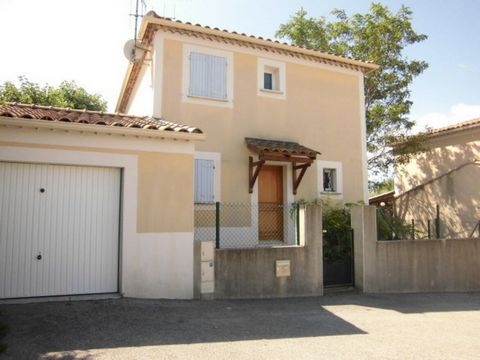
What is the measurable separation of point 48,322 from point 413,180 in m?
15.0

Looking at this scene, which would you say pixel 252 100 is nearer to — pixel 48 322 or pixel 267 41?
pixel 267 41

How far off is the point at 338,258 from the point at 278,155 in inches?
117

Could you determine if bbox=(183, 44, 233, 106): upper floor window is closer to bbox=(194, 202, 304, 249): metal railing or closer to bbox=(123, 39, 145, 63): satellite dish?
bbox=(123, 39, 145, 63): satellite dish

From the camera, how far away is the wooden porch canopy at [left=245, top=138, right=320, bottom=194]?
34.3 feet

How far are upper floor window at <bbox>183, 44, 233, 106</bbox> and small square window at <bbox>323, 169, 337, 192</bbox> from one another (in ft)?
12.2

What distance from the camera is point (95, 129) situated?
23.1 ft

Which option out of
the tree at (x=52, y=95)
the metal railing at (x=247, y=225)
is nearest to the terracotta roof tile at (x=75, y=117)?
the metal railing at (x=247, y=225)

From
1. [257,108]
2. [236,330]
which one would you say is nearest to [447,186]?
[257,108]

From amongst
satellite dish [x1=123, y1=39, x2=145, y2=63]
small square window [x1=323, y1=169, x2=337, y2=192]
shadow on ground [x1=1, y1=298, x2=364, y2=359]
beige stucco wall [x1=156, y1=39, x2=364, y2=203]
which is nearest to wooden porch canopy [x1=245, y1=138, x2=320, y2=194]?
beige stucco wall [x1=156, y1=39, x2=364, y2=203]

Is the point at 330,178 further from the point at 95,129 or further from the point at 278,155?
the point at 95,129

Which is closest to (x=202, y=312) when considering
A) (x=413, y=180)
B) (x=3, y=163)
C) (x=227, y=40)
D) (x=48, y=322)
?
(x=48, y=322)

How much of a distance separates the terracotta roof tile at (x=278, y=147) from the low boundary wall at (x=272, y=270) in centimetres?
216

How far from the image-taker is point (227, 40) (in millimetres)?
11070

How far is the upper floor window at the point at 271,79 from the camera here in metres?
11.6
